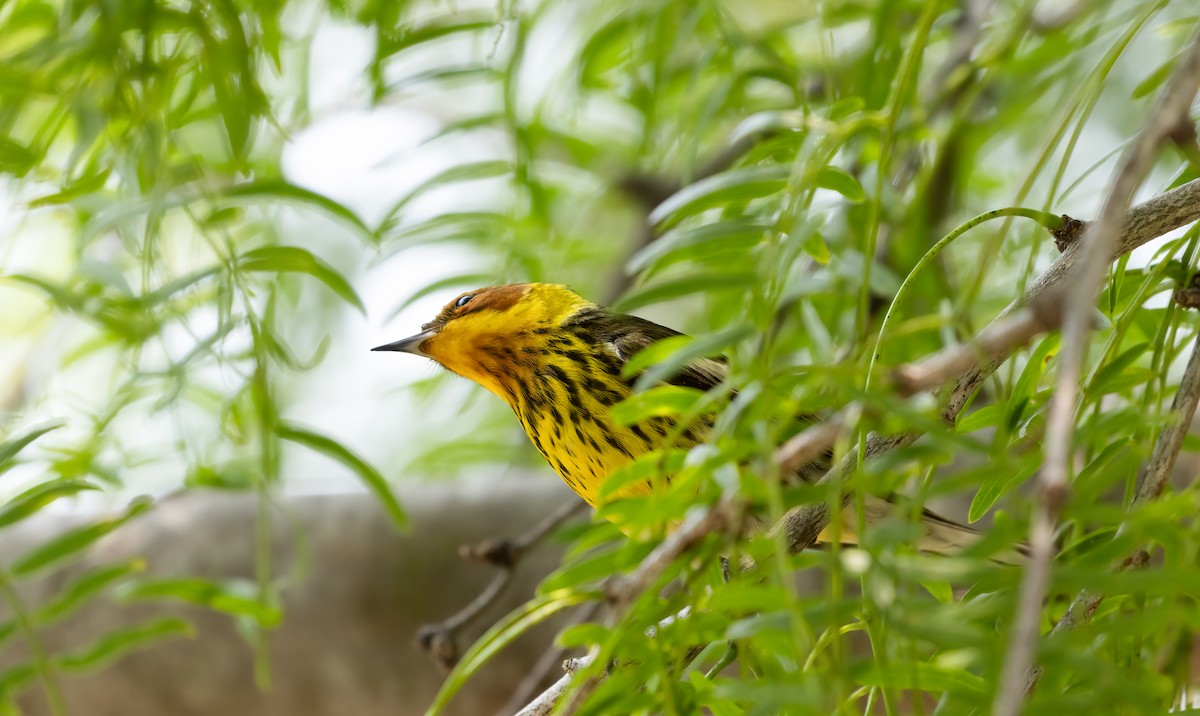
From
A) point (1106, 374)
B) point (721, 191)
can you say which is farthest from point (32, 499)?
point (1106, 374)

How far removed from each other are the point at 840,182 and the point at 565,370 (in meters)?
0.81

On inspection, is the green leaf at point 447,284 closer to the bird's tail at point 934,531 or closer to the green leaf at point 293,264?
the green leaf at point 293,264

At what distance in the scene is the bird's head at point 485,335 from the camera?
1.84 meters

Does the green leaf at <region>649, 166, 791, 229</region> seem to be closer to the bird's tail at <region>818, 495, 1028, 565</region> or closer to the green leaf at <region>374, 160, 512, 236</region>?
the green leaf at <region>374, 160, 512, 236</region>

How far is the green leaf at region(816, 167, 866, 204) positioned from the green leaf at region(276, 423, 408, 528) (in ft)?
2.03

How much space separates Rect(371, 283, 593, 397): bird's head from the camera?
1839 mm

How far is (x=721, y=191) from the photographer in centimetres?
108

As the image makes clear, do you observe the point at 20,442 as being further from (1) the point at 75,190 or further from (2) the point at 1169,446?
(2) the point at 1169,446

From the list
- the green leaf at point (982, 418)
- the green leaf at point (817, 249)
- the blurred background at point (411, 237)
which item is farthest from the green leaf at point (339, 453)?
the green leaf at point (982, 418)

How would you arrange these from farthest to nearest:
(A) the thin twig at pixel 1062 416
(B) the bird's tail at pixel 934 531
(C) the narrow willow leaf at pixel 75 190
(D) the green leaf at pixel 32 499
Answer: (B) the bird's tail at pixel 934 531, (C) the narrow willow leaf at pixel 75 190, (D) the green leaf at pixel 32 499, (A) the thin twig at pixel 1062 416

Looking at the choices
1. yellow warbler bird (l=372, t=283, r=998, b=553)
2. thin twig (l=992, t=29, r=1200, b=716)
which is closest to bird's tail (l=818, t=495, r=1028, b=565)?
yellow warbler bird (l=372, t=283, r=998, b=553)

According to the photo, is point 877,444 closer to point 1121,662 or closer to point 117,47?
point 1121,662

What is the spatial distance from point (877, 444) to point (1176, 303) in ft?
0.88

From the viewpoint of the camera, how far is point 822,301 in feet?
4.83
